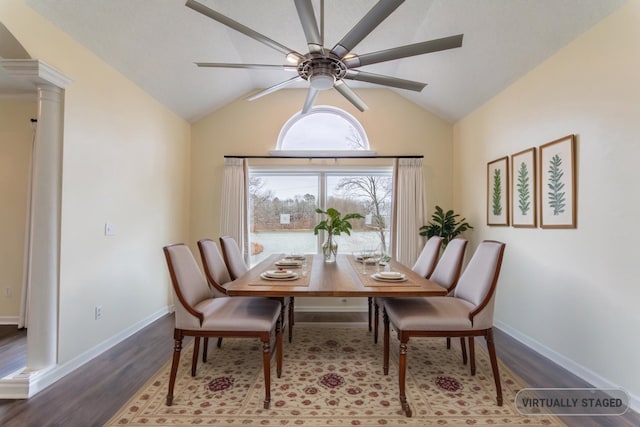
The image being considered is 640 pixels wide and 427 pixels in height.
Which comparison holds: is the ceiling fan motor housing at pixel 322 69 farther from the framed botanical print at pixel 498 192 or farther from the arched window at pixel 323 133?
the framed botanical print at pixel 498 192

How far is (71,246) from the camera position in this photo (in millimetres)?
2385

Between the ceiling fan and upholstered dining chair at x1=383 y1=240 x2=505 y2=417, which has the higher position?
the ceiling fan

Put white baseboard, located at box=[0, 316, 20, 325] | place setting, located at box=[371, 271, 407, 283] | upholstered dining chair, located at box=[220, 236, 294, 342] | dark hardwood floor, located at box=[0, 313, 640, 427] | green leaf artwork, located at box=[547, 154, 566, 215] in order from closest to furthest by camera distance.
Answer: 1. dark hardwood floor, located at box=[0, 313, 640, 427]
2. place setting, located at box=[371, 271, 407, 283]
3. green leaf artwork, located at box=[547, 154, 566, 215]
4. upholstered dining chair, located at box=[220, 236, 294, 342]
5. white baseboard, located at box=[0, 316, 20, 325]

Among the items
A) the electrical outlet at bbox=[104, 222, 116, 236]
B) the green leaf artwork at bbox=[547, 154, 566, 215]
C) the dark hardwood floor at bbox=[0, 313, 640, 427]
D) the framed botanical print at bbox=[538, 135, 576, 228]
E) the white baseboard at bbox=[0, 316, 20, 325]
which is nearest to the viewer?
the dark hardwood floor at bbox=[0, 313, 640, 427]

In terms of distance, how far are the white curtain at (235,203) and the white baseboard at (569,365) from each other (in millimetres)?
3341

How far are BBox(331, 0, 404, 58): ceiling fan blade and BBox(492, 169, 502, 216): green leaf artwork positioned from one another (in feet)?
7.99

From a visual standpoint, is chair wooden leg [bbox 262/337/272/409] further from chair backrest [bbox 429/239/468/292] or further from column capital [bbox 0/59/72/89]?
column capital [bbox 0/59/72/89]

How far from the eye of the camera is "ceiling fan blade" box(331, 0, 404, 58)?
1.56m

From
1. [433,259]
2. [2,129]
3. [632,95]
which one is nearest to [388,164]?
[433,259]

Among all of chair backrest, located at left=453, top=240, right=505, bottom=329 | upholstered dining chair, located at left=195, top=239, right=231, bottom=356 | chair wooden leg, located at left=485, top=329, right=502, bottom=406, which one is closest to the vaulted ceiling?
chair backrest, located at left=453, top=240, right=505, bottom=329

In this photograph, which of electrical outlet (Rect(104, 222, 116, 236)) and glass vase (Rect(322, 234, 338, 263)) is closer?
electrical outlet (Rect(104, 222, 116, 236))

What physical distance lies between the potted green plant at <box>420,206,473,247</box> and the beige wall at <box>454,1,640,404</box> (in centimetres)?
73

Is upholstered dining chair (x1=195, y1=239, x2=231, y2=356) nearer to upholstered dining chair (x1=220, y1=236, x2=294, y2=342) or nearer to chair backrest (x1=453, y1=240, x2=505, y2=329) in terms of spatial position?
upholstered dining chair (x1=220, y1=236, x2=294, y2=342)

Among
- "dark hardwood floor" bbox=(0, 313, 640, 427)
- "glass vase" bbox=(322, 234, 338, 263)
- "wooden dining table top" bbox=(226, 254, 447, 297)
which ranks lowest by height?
"dark hardwood floor" bbox=(0, 313, 640, 427)
